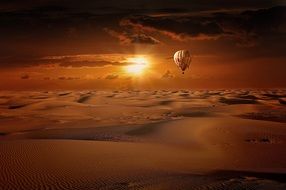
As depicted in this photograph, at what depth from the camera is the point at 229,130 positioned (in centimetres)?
2795

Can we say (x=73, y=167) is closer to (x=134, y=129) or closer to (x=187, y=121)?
(x=134, y=129)

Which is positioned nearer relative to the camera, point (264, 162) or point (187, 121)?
point (264, 162)

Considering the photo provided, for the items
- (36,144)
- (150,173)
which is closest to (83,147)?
(36,144)

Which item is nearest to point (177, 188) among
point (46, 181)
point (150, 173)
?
point (150, 173)

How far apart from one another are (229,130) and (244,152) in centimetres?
758

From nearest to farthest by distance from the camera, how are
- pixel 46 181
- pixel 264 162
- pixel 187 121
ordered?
pixel 46 181
pixel 264 162
pixel 187 121

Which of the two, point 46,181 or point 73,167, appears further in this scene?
point 73,167

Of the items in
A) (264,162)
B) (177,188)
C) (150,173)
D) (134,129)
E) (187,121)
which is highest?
(187,121)

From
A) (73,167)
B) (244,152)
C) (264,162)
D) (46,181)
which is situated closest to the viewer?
(46,181)

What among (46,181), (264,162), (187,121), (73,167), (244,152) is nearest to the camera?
(46,181)

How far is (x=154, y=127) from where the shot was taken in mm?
29500

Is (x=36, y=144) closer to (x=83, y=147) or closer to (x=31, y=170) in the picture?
(x=83, y=147)

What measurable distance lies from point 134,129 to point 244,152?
9613mm

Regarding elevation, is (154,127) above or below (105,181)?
above
